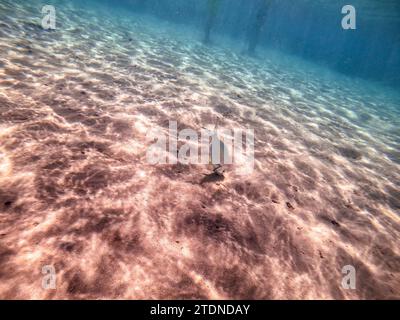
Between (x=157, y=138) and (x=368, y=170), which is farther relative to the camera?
(x=368, y=170)

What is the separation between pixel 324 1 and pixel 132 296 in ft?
195

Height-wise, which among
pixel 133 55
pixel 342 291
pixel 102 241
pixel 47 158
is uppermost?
pixel 133 55

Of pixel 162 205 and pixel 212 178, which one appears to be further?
pixel 212 178

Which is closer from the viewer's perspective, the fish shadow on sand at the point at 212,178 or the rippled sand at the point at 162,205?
the rippled sand at the point at 162,205

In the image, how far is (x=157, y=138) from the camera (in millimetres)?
5797

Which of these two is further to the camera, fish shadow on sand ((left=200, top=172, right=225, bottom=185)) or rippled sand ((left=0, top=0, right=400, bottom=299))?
fish shadow on sand ((left=200, top=172, right=225, bottom=185))

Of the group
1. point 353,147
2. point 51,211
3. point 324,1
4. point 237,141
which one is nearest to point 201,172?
point 237,141

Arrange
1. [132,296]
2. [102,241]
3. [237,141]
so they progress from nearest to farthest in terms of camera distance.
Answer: [132,296], [102,241], [237,141]

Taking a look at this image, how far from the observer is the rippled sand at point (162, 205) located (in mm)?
2895

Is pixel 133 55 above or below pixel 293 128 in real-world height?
above

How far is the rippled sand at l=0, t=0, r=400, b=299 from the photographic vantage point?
2895 millimetres

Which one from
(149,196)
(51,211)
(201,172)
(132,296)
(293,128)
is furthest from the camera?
(293,128)

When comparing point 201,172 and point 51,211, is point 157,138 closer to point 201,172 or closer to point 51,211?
point 201,172

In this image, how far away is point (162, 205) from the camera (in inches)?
155
